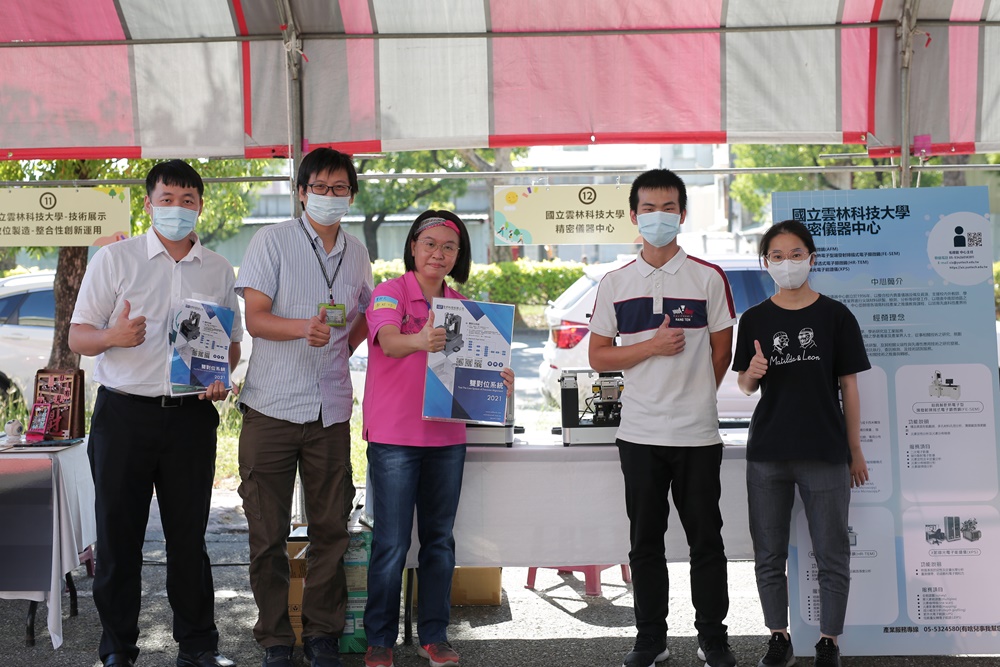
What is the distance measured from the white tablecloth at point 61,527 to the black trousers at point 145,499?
474 millimetres

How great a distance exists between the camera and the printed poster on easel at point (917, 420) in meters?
3.57

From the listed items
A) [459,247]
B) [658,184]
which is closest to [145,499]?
[459,247]

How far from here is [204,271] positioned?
3426mm

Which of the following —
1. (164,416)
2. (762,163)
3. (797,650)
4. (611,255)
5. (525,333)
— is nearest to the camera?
(164,416)

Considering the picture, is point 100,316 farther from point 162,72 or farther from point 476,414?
point 162,72

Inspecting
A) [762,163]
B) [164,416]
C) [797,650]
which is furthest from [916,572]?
[762,163]

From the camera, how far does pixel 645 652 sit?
135 inches

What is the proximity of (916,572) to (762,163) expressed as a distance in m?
16.1

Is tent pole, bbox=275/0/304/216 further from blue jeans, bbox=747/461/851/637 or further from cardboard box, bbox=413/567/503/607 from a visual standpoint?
blue jeans, bbox=747/461/851/637

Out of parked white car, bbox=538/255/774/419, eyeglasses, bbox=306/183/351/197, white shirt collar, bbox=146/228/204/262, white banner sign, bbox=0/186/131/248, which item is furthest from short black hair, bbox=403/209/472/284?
parked white car, bbox=538/255/774/419

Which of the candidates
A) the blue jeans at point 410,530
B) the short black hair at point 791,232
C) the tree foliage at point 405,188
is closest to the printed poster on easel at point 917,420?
the short black hair at point 791,232

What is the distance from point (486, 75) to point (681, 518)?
7.95 feet

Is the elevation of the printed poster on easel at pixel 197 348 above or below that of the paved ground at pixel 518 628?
above

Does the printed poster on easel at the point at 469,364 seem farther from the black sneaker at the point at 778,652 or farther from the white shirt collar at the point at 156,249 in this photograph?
the black sneaker at the point at 778,652
